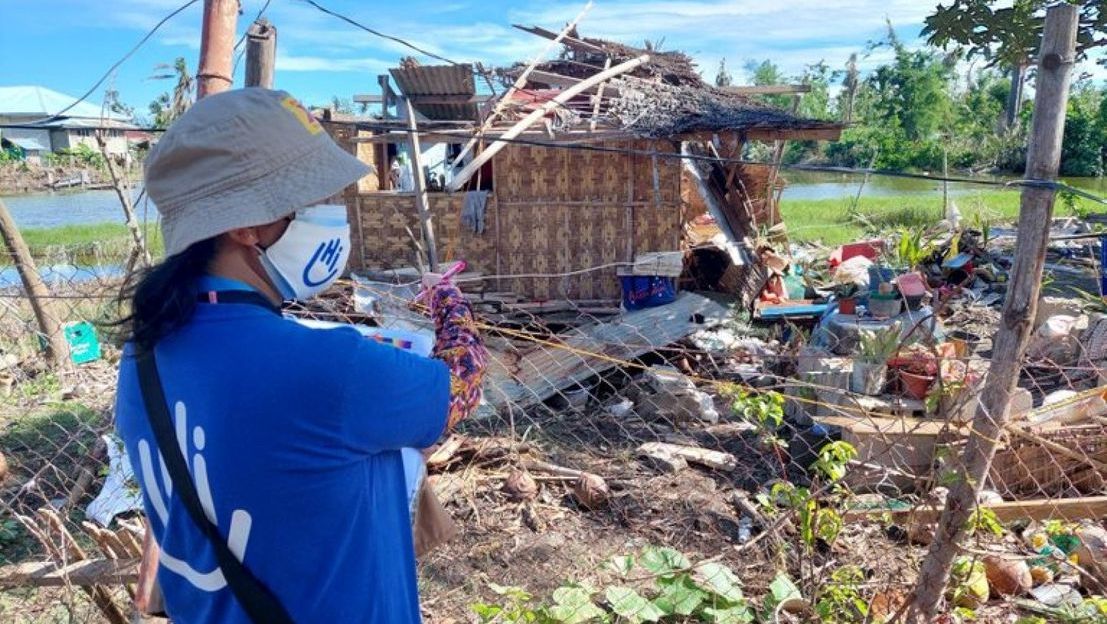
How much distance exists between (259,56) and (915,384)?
5015mm

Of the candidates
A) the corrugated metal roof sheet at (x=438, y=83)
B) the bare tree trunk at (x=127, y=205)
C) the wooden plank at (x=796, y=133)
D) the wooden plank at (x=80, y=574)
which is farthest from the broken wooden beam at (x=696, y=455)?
the corrugated metal roof sheet at (x=438, y=83)

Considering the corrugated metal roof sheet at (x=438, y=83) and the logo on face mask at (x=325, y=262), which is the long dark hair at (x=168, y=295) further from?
the corrugated metal roof sheet at (x=438, y=83)

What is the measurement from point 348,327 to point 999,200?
28.5 metres

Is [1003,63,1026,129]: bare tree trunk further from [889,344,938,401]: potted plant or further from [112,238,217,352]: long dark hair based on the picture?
[112,238,217,352]: long dark hair

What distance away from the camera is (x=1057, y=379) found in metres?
7.30

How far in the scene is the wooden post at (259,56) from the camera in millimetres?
2896

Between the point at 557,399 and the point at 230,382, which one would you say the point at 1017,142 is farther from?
the point at 230,382

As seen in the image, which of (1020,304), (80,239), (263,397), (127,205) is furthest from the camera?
(80,239)

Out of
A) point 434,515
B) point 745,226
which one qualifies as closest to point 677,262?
point 745,226

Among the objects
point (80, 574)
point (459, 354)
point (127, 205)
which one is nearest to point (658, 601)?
point (459, 354)

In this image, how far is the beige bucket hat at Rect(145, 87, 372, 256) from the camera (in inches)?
48.8

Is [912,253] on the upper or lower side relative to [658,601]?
upper

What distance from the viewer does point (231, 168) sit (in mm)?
1244

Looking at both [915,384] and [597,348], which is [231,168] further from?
[597,348]
